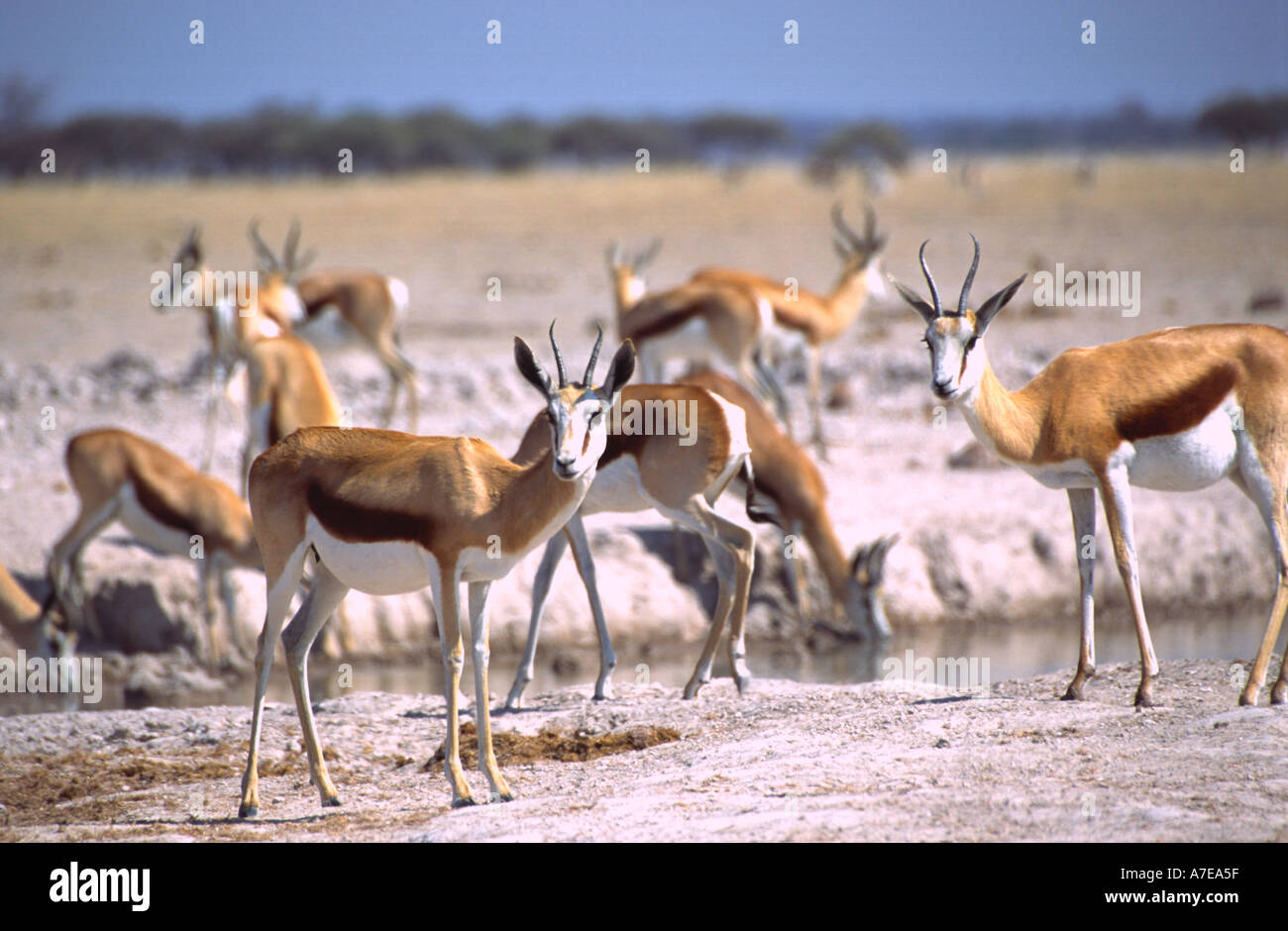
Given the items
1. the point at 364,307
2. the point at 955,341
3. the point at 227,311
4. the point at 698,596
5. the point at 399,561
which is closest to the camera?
the point at 399,561

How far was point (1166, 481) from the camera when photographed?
276 inches

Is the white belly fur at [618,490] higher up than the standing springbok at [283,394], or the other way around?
the standing springbok at [283,394]

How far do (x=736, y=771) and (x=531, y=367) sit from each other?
6.00ft

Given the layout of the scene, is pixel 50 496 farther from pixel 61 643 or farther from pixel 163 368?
pixel 163 368

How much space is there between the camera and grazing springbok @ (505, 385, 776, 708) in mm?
8180

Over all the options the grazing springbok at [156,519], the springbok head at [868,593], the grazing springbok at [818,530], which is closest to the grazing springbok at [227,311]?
the grazing springbok at [156,519]

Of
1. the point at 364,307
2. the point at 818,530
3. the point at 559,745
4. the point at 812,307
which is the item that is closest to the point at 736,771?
the point at 559,745

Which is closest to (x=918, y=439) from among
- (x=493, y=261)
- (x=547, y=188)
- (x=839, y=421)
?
(x=839, y=421)

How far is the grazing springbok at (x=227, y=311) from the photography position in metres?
14.4

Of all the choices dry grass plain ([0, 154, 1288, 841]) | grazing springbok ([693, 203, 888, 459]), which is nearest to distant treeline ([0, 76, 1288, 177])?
dry grass plain ([0, 154, 1288, 841])

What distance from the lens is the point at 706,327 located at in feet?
48.3

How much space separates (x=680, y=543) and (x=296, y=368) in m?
3.27

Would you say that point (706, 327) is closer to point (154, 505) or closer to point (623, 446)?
point (154, 505)

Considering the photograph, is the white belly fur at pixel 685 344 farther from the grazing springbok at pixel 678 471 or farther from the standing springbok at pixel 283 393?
the grazing springbok at pixel 678 471
